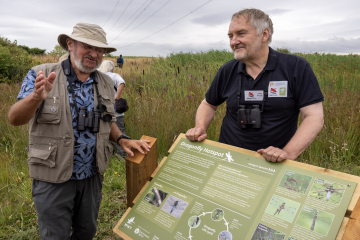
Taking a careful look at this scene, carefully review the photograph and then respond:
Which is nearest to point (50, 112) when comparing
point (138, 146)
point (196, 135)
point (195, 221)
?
point (138, 146)

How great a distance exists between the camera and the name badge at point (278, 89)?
2.05m

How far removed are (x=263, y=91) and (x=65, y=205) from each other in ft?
6.38

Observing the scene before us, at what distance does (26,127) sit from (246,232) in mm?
5050

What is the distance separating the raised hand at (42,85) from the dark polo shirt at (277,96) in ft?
4.93

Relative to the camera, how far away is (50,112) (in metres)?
1.86

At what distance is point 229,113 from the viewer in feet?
7.92

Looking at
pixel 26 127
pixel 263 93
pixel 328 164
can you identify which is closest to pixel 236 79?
pixel 263 93

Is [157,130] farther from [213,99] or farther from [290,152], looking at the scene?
[290,152]

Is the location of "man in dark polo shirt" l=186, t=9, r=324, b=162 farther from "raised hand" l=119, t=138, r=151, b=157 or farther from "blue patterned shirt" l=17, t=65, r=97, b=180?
"blue patterned shirt" l=17, t=65, r=97, b=180

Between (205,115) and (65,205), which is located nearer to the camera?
(65,205)

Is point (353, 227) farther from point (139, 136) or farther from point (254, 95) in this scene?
point (139, 136)

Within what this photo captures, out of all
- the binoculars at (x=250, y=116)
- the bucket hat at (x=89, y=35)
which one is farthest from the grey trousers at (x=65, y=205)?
the binoculars at (x=250, y=116)

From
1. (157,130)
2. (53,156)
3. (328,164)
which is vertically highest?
(53,156)

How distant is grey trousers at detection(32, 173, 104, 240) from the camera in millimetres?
1984
